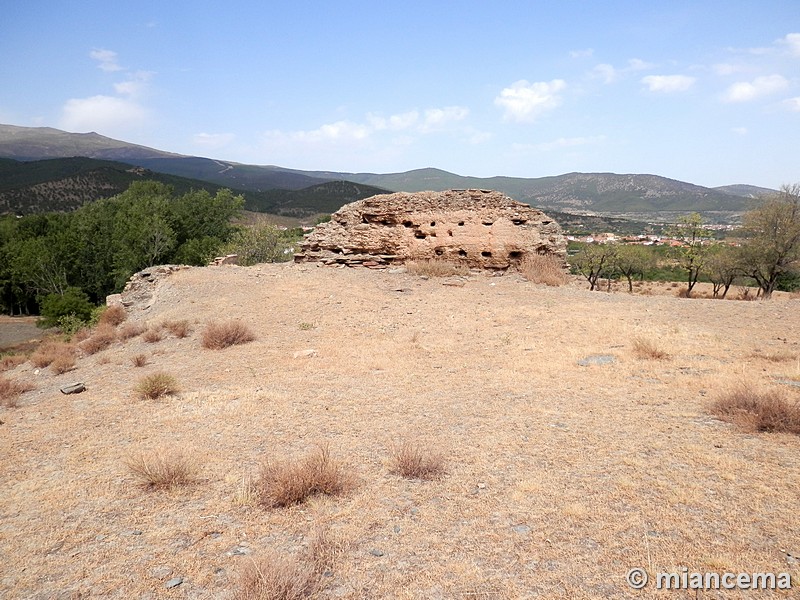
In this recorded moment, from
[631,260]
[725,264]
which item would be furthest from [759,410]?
[631,260]

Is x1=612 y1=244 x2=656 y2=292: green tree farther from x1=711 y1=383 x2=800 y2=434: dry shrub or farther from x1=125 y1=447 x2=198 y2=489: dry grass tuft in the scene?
x1=125 y1=447 x2=198 y2=489: dry grass tuft

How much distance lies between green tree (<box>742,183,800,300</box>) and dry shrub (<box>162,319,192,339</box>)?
85.3 ft

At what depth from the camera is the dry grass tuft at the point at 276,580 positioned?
2436 millimetres

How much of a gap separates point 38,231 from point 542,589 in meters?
53.4

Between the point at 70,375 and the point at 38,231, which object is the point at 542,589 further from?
the point at 38,231

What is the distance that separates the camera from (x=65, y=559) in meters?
2.92

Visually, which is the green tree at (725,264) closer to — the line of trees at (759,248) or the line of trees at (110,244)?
the line of trees at (759,248)

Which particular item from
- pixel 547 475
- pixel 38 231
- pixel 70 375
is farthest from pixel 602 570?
pixel 38 231

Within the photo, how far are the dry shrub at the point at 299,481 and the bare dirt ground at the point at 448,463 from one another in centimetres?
13

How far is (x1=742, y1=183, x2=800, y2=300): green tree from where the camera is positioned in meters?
22.8

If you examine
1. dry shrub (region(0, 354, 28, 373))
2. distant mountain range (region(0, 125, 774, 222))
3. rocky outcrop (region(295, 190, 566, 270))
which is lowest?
dry shrub (region(0, 354, 28, 373))

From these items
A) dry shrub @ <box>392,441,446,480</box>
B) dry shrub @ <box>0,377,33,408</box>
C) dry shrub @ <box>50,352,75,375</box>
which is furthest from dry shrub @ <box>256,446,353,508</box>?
dry shrub @ <box>50,352,75,375</box>

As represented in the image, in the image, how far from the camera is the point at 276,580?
8.20ft

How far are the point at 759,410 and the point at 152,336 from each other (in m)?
10.5
